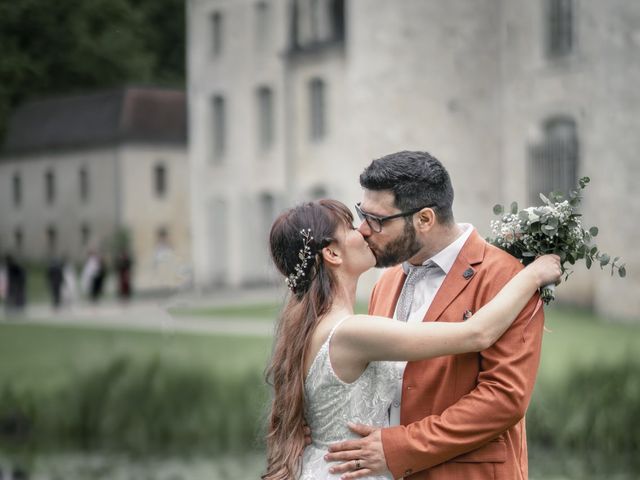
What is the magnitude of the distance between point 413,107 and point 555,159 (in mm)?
3647

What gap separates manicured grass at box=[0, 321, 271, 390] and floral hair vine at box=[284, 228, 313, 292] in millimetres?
8252

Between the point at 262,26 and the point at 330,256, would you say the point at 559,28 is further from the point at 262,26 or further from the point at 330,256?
the point at 330,256

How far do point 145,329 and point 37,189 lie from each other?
2819 centimetres

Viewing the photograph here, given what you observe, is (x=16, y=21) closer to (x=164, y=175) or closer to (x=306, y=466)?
(x=164, y=175)

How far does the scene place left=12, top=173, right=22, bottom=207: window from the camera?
47156 mm

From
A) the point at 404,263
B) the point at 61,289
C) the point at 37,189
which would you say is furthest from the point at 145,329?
the point at 37,189

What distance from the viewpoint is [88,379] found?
454 inches

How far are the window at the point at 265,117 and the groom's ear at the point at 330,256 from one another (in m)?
28.4

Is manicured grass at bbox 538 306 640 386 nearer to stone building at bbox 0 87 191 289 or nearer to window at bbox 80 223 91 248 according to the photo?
stone building at bbox 0 87 191 289

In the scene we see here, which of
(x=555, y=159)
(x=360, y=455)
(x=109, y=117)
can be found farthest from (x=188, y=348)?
(x=109, y=117)

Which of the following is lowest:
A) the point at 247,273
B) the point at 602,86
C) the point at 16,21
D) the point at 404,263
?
the point at 247,273

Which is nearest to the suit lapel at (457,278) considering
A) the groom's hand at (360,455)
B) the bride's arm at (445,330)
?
the bride's arm at (445,330)

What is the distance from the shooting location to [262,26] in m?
31.9

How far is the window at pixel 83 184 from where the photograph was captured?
4409 cm
